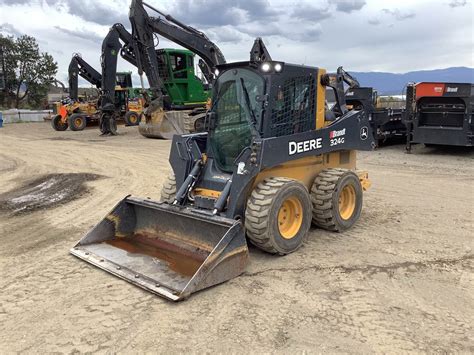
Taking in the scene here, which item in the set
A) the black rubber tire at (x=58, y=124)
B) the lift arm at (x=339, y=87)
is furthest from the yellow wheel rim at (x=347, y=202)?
the black rubber tire at (x=58, y=124)

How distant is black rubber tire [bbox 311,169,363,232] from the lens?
5352 millimetres

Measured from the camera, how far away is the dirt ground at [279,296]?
125 inches

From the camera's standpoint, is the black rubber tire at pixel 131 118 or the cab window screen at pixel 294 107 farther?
the black rubber tire at pixel 131 118

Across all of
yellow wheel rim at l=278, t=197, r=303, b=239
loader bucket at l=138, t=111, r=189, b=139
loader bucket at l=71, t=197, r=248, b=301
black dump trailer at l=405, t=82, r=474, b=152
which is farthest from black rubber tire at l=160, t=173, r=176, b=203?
loader bucket at l=138, t=111, r=189, b=139

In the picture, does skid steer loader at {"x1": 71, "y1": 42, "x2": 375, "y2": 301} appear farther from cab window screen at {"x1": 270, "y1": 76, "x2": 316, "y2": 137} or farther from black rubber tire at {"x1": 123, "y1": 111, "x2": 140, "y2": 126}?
black rubber tire at {"x1": 123, "y1": 111, "x2": 140, "y2": 126}

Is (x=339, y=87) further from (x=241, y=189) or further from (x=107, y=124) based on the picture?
(x=107, y=124)

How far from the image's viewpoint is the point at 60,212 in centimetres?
672

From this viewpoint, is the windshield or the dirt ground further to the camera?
the windshield

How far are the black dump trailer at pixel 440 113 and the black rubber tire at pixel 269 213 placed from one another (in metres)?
8.51

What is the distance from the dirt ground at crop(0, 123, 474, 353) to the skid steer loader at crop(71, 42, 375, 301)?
0.22 metres

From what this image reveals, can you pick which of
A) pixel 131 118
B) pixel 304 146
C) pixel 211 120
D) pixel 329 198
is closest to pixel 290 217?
pixel 329 198

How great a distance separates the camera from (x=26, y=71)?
1682 inches

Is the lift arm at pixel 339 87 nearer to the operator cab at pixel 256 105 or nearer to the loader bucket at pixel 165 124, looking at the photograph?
the operator cab at pixel 256 105

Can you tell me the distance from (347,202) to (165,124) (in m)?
11.6
